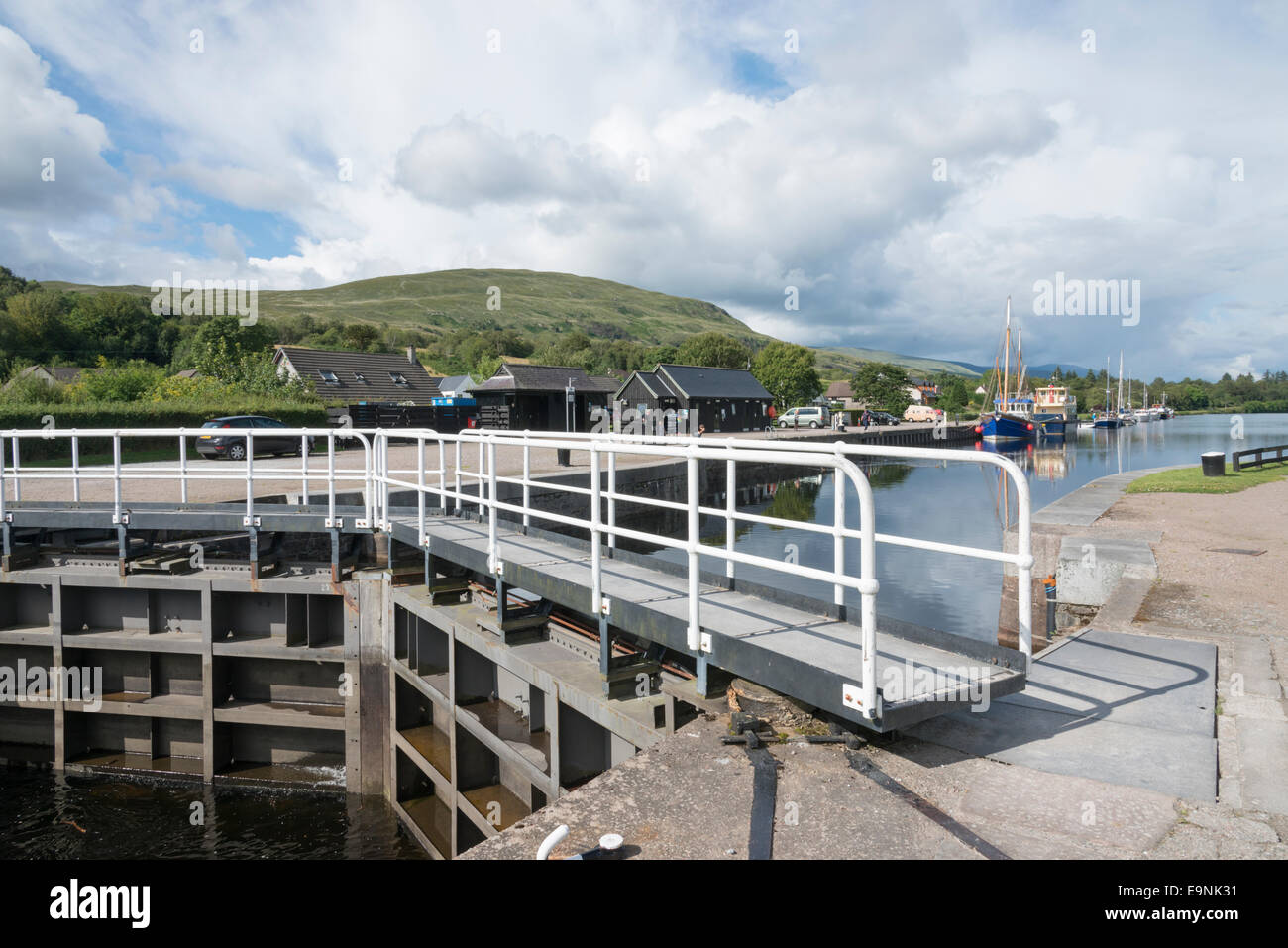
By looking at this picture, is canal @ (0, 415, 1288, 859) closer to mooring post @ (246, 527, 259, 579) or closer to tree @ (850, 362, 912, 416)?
mooring post @ (246, 527, 259, 579)

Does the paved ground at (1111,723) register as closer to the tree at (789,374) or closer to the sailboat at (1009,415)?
the sailboat at (1009,415)

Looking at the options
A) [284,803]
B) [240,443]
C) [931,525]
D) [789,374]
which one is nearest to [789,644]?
[284,803]

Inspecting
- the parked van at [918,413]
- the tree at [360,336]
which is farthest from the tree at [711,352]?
the tree at [360,336]

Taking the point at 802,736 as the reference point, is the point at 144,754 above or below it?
below

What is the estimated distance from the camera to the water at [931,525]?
639 inches

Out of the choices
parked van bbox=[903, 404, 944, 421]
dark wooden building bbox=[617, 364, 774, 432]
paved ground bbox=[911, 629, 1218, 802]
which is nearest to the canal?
paved ground bbox=[911, 629, 1218, 802]

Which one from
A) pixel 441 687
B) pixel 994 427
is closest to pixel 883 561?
pixel 441 687

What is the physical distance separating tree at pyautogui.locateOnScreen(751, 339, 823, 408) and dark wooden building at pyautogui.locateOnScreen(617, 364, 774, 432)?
2936 centimetres

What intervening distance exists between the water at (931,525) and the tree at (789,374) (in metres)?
36.6

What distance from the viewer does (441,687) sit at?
905 cm
